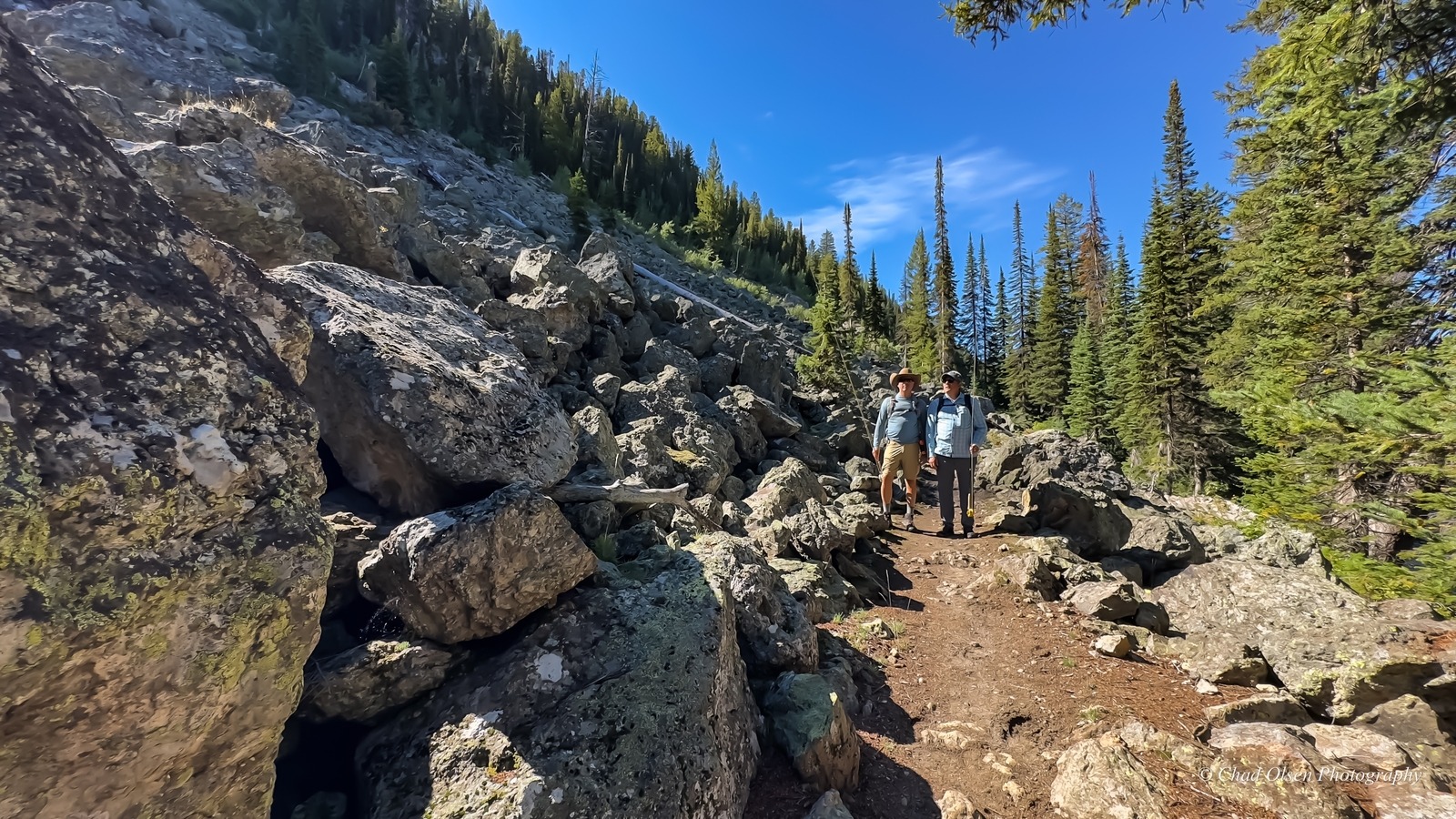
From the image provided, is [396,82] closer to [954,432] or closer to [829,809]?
[954,432]

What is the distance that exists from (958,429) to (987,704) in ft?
15.7

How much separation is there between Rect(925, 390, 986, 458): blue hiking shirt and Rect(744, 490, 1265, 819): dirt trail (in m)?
2.27

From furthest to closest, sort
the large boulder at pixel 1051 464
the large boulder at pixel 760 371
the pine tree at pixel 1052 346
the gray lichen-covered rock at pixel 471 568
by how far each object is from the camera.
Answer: the pine tree at pixel 1052 346
the large boulder at pixel 760 371
the large boulder at pixel 1051 464
the gray lichen-covered rock at pixel 471 568

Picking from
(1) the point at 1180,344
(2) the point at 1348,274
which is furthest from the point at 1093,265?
(2) the point at 1348,274

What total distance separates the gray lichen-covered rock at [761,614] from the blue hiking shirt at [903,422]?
16.9 ft

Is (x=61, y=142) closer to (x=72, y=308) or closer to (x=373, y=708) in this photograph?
(x=72, y=308)

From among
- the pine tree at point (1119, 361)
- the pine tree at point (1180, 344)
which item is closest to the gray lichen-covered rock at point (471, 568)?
the pine tree at point (1180, 344)

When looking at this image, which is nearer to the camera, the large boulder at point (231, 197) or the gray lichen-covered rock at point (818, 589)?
the large boulder at point (231, 197)

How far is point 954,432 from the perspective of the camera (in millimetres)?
9180

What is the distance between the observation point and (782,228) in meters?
88.0

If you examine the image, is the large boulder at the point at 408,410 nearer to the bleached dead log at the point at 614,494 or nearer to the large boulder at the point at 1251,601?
the bleached dead log at the point at 614,494

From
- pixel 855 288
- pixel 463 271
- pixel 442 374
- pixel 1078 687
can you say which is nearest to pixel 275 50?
pixel 463 271

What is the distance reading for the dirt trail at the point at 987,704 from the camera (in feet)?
13.0

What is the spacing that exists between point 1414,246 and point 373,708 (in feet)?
47.8
